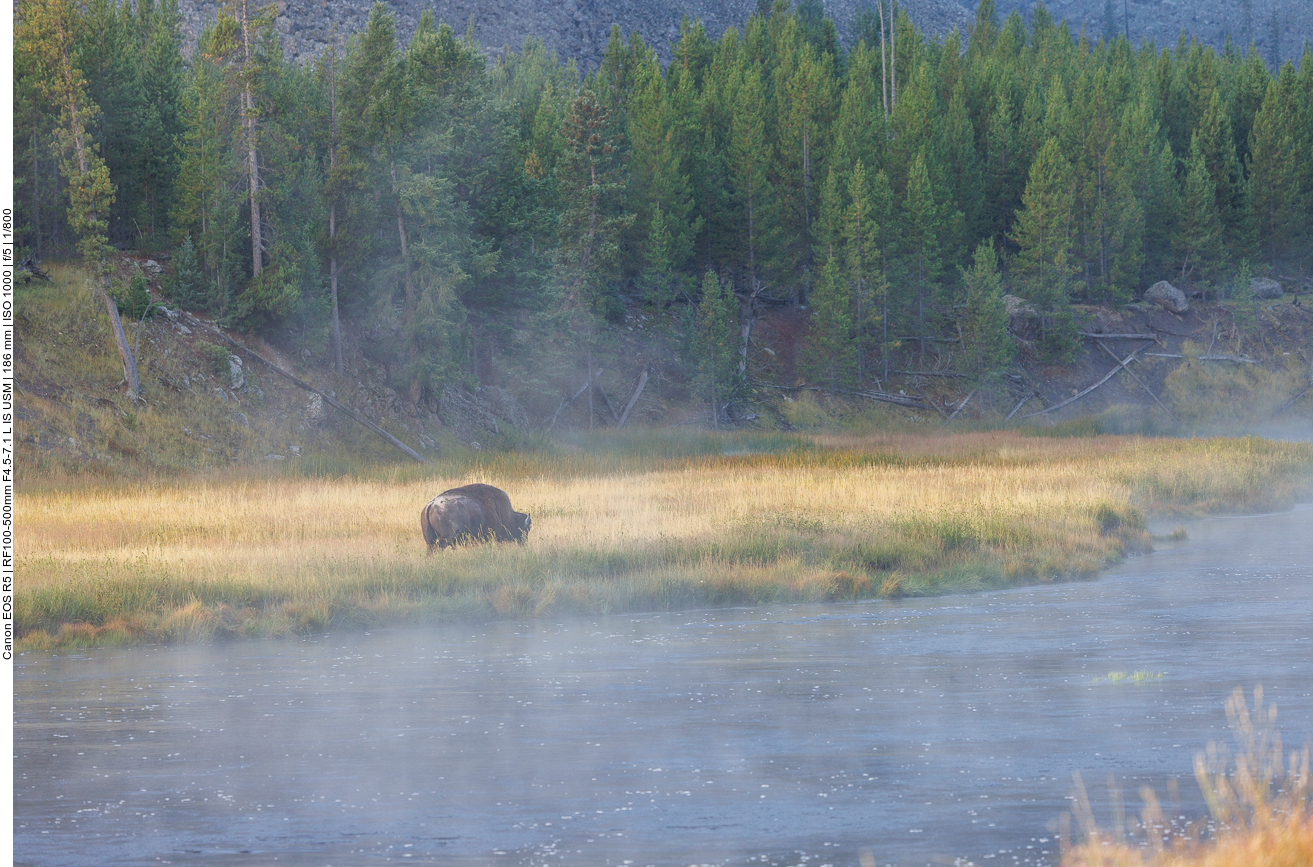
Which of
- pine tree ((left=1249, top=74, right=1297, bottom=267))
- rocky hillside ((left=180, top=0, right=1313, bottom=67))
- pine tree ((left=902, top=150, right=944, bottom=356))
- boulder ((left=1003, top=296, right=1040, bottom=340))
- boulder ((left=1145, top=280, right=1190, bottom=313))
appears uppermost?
rocky hillside ((left=180, top=0, right=1313, bottom=67))

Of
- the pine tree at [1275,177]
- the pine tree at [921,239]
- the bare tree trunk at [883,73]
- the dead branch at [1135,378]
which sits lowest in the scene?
the dead branch at [1135,378]

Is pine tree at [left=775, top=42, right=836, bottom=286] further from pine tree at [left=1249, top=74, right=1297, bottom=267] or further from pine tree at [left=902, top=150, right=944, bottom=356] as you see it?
pine tree at [left=1249, top=74, right=1297, bottom=267]

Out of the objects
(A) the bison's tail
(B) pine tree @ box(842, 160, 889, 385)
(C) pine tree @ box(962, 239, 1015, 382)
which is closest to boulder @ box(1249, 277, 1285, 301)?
(C) pine tree @ box(962, 239, 1015, 382)

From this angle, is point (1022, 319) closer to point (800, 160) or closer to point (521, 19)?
point (800, 160)

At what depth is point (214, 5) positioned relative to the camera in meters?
131

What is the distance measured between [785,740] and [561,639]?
5863 mm

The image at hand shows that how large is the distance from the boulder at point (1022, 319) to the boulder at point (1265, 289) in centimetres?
1478

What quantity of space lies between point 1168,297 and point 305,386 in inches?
2019

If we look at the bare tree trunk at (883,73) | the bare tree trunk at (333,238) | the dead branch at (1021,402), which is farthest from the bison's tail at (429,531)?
the bare tree trunk at (883,73)

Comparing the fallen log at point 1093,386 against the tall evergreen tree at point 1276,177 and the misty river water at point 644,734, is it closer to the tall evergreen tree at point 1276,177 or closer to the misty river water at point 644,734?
the tall evergreen tree at point 1276,177

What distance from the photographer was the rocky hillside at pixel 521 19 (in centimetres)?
13138

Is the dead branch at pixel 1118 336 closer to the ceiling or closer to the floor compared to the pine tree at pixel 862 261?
closer to the floor

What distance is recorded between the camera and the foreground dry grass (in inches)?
711

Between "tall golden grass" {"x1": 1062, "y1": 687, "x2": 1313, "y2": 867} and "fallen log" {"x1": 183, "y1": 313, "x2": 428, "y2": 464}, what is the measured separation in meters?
37.6
